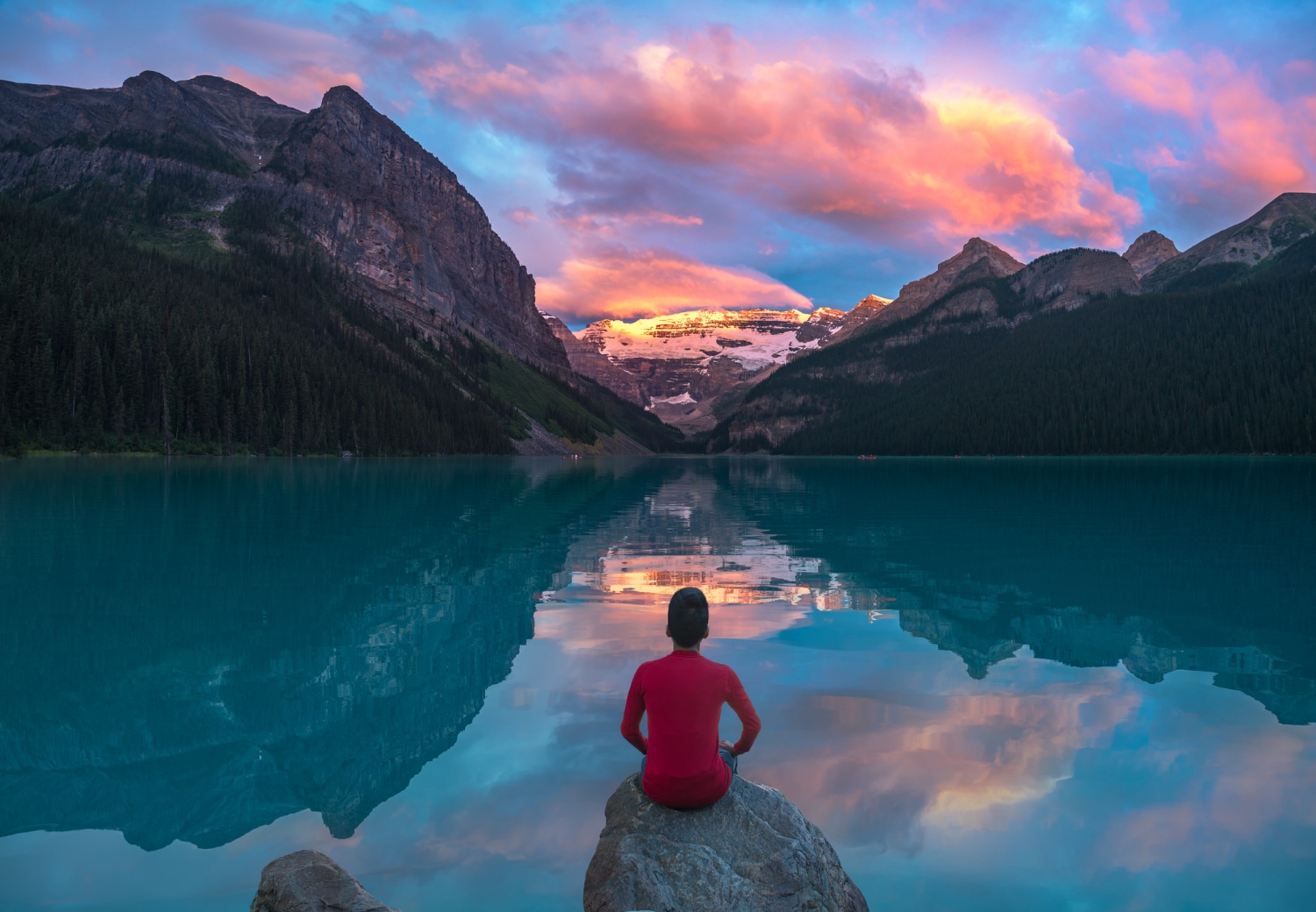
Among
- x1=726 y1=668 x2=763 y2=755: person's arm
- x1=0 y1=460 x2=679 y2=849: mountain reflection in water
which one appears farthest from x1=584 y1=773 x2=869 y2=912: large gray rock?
x1=0 y1=460 x2=679 y2=849: mountain reflection in water

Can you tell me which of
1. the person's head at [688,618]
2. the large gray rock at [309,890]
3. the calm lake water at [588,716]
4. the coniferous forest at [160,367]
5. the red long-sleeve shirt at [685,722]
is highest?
the coniferous forest at [160,367]

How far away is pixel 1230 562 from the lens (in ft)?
91.7

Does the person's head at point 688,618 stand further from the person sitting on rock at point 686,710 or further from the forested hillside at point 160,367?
the forested hillside at point 160,367

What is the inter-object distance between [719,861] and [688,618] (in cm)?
198

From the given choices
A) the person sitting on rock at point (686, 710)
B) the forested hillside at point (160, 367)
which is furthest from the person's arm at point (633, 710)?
the forested hillside at point (160, 367)

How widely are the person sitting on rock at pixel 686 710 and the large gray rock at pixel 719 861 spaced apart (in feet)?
0.74

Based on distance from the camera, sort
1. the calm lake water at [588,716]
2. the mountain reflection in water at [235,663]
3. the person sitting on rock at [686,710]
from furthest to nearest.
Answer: the mountain reflection in water at [235,663]
the calm lake water at [588,716]
the person sitting on rock at [686,710]

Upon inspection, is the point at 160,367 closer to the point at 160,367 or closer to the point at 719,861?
the point at 160,367

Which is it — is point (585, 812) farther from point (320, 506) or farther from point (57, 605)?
point (320, 506)

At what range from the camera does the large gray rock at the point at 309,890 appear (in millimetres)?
5352

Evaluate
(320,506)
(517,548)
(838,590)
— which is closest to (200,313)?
(320,506)

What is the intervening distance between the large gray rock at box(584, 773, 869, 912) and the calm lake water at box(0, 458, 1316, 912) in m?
1.38

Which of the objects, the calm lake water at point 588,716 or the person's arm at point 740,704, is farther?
the calm lake water at point 588,716

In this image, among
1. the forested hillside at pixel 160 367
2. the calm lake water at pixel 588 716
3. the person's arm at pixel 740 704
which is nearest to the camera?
the person's arm at pixel 740 704
